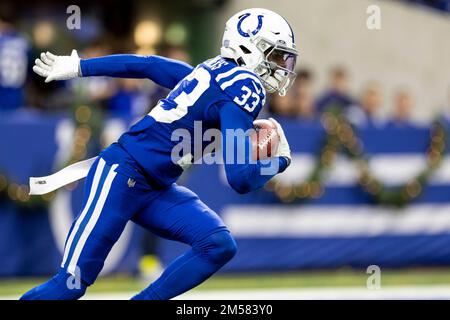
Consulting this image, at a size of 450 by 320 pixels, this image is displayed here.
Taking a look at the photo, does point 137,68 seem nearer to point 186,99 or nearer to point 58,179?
point 186,99

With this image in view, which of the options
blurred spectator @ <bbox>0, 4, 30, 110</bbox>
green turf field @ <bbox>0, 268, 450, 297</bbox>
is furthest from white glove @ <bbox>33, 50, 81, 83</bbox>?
blurred spectator @ <bbox>0, 4, 30, 110</bbox>

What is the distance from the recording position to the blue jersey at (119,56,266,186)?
5895 millimetres

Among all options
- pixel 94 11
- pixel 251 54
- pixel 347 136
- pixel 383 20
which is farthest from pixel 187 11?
pixel 251 54

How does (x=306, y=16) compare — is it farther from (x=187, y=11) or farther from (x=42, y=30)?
(x=42, y=30)

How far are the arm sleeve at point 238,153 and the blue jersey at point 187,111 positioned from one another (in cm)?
5

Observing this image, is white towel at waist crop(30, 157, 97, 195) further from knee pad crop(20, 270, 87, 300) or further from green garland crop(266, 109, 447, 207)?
green garland crop(266, 109, 447, 207)

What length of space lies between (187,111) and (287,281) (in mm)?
4535

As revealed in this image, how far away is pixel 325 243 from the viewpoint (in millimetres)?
10875

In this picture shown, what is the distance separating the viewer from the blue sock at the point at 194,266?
6086 mm

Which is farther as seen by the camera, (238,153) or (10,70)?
(10,70)

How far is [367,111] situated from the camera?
11.7 metres

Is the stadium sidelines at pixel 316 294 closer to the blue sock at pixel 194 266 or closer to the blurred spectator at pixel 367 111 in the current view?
the blurred spectator at pixel 367 111

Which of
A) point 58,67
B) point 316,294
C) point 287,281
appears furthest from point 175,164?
point 287,281

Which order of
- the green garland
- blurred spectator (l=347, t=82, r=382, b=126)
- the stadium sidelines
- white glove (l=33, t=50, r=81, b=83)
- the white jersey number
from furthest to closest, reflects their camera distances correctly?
blurred spectator (l=347, t=82, r=382, b=126), the green garland, the stadium sidelines, white glove (l=33, t=50, r=81, b=83), the white jersey number
